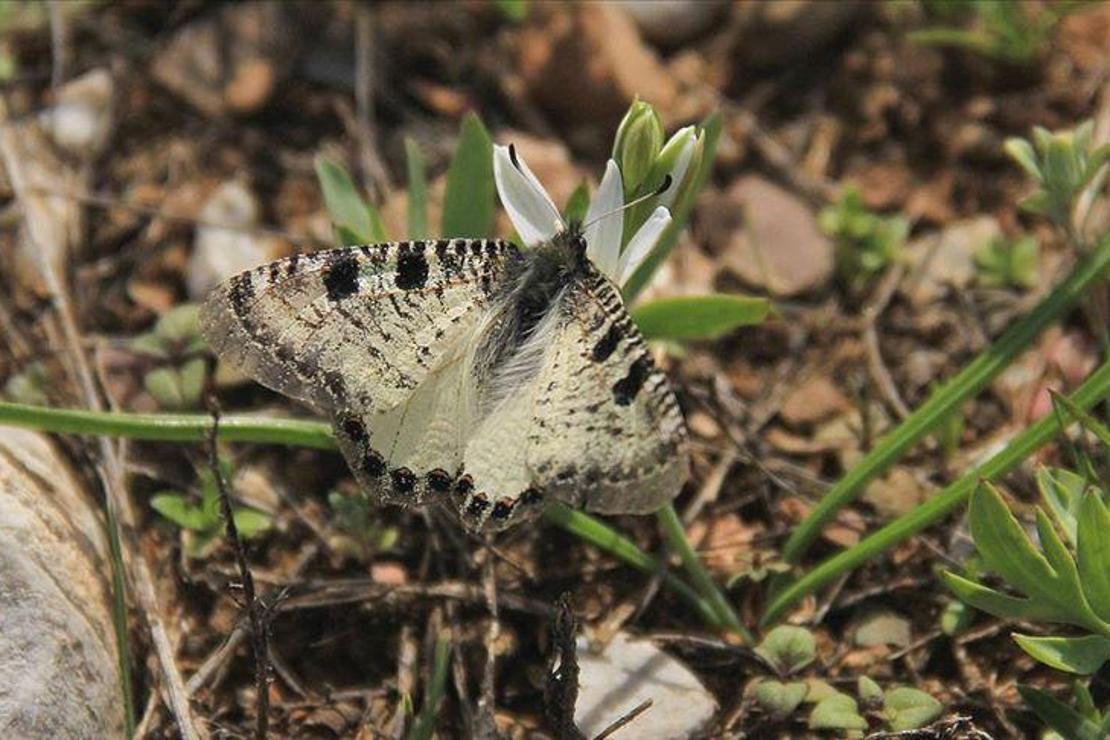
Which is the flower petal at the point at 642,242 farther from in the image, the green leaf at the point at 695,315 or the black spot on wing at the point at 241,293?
the black spot on wing at the point at 241,293

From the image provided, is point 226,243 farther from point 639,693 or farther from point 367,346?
point 639,693

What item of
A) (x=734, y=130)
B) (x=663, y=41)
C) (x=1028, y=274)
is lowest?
(x=1028, y=274)

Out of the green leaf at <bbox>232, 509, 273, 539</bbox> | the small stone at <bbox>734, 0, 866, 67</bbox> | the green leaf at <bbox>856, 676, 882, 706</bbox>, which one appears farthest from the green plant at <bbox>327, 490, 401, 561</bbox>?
the small stone at <bbox>734, 0, 866, 67</bbox>

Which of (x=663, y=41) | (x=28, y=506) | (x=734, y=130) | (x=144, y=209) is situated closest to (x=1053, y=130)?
(x=734, y=130)

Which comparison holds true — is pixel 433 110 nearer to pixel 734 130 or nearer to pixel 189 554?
pixel 734 130

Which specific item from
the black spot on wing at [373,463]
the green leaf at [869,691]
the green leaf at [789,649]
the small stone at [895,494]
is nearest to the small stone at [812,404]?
the small stone at [895,494]

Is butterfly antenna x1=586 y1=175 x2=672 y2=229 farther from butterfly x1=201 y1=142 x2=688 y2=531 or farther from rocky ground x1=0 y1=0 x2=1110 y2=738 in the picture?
rocky ground x1=0 y1=0 x2=1110 y2=738
